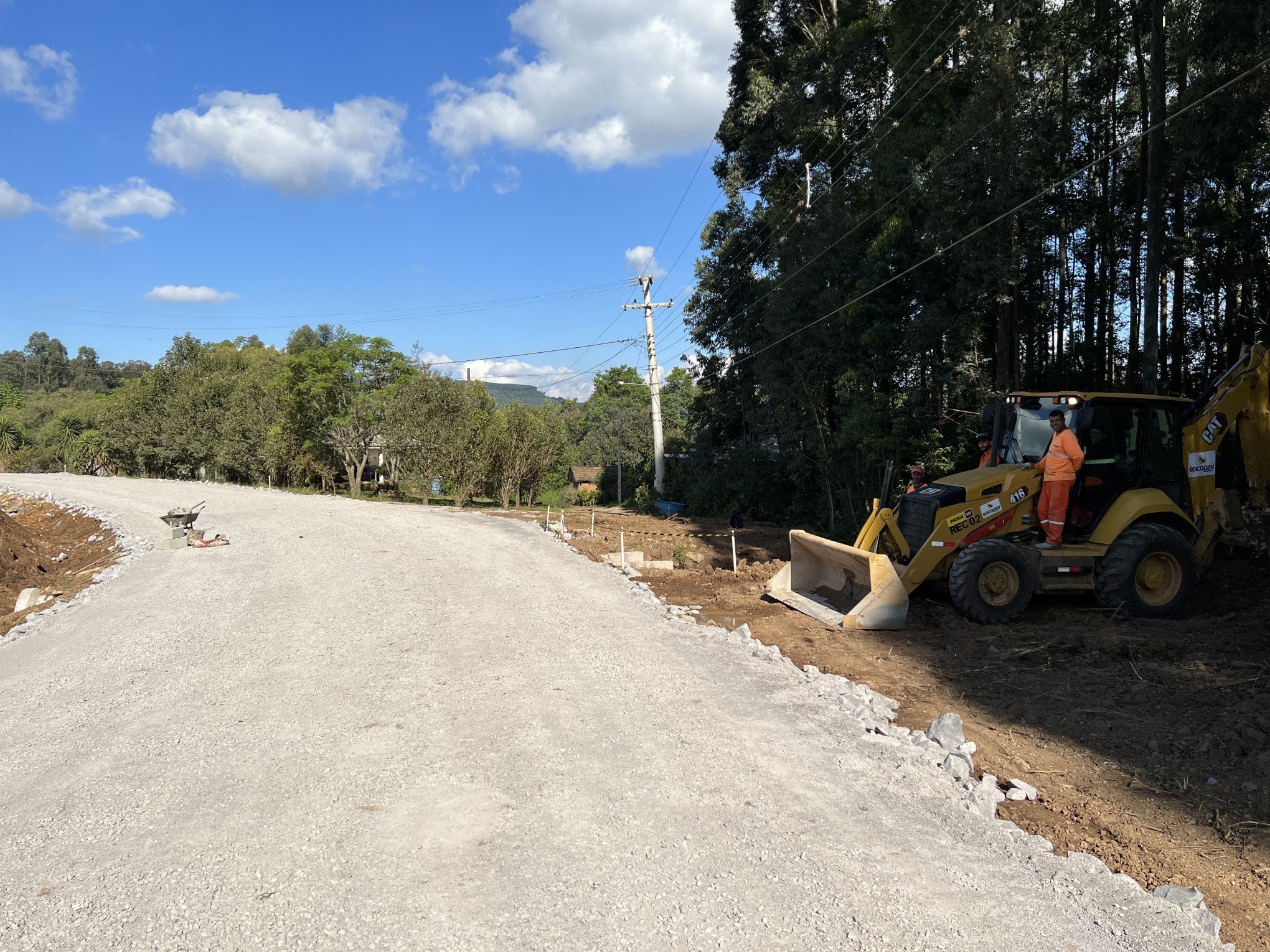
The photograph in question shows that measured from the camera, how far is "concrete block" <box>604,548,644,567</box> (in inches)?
543

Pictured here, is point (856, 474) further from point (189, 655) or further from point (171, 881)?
point (171, 881)

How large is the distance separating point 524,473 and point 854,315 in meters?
18.5

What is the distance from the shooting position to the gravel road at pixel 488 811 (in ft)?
11.3

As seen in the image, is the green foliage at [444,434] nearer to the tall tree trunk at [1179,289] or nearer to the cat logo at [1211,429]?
the tall tree trunk at [1179,289]

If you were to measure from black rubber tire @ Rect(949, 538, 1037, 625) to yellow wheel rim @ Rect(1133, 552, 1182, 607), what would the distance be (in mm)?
1329

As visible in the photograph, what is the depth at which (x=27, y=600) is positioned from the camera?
1202cm

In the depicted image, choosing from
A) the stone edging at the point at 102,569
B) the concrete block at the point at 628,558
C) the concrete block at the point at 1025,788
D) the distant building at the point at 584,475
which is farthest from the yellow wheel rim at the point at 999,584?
the distant building at the point at 584,475

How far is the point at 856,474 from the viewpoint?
19.6 metres

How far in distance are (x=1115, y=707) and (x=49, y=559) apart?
59.6 feet

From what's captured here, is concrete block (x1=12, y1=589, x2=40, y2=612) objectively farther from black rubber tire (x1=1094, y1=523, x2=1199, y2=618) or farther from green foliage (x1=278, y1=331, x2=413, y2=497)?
green foliage (x1=278, y1=331, x2=413, y2=497)

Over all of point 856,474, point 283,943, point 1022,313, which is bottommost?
point 283,943

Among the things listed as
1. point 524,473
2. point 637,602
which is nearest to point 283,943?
point 637,602

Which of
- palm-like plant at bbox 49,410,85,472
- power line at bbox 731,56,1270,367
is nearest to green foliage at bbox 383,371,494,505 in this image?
power line at bbox 731,56,1270,367

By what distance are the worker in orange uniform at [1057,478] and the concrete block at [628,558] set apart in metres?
6.63
